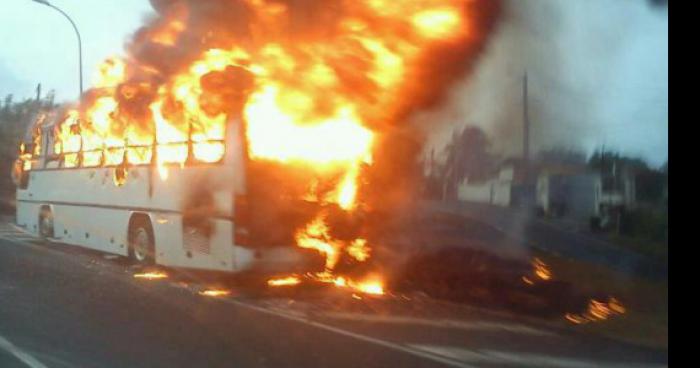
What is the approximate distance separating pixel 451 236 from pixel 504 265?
71cm

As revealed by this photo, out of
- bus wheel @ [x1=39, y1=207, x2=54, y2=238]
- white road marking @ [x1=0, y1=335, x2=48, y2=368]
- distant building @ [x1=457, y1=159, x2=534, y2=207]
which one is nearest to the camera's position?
white road marking @ [x1=0, y1=335, x2=48, y2=368]

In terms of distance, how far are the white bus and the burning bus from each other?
3cm

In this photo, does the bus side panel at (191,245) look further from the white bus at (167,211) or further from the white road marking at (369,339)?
the white road marking at (369,339)

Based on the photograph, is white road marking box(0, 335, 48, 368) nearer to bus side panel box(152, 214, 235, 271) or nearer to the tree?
bus side panel box(152, 214, 235, 271)

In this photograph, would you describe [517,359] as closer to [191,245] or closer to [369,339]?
[369,339]

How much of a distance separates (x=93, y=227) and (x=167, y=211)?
3143mm

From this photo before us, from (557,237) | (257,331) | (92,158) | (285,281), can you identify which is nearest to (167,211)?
(285,281)

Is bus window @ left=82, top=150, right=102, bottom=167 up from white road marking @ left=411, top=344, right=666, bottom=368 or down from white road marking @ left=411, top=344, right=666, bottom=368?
up

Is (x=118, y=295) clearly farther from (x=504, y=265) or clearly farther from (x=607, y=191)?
(x=607, y=191)

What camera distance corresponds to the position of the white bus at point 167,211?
10.7 m

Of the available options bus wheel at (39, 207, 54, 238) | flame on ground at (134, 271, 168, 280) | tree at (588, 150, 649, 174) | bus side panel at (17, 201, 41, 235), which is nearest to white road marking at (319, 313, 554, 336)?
A: tree at (588, 150, 649, 174)

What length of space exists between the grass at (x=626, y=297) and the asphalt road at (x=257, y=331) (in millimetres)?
196

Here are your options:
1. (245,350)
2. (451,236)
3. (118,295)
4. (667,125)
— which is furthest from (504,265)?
(118,295)

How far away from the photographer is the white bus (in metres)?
10.7
